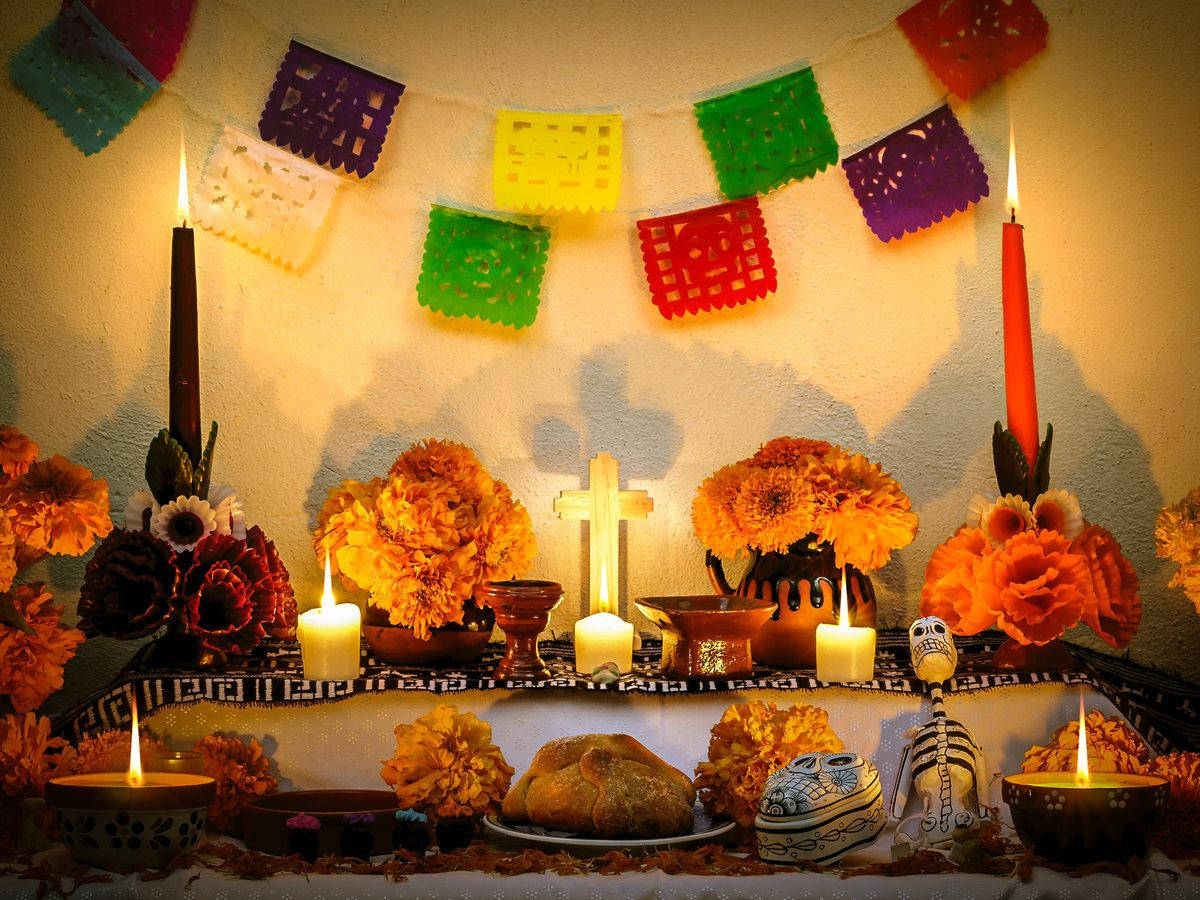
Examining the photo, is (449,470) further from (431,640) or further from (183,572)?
(183,572)

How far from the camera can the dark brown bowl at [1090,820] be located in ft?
3.54

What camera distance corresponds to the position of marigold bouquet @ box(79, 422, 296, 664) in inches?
56.8

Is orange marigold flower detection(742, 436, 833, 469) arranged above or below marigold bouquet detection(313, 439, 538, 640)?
above

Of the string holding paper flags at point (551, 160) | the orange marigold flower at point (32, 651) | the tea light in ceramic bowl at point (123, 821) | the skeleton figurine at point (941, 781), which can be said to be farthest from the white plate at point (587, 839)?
the string holding paper flags at point (551, 160)

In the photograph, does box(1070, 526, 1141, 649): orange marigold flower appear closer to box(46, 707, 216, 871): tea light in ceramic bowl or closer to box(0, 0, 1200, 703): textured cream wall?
box(0, 0, 1200, 703): textured cream wall

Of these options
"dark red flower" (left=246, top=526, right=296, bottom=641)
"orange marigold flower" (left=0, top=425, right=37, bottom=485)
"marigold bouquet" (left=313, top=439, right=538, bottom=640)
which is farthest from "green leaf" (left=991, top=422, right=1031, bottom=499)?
"orange marigold flower" (left=0, top=425, right=37, bottom=485)

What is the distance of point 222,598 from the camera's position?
1.47 meters

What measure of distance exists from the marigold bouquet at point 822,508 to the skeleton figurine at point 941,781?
0.75ft

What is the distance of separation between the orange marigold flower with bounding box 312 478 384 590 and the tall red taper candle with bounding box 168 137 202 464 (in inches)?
6.3

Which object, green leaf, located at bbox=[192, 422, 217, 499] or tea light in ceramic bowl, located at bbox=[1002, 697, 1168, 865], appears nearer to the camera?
tea light in ceramic bowl, located at bbox=[1002, 697, 1168, 865]

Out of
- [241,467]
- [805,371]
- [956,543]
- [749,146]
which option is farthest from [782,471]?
[241,467]

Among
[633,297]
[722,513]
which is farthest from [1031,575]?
[633,297]

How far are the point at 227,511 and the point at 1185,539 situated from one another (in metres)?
1.02

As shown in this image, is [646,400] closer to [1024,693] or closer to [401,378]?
[401,378]
